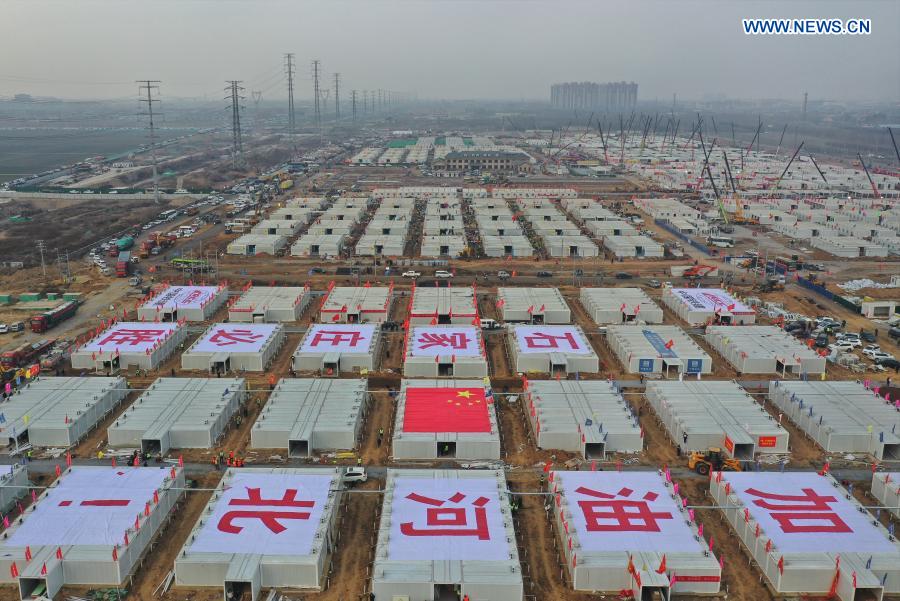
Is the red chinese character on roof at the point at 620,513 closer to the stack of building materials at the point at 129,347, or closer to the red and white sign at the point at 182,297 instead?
the stack of building materials at the point at 129,347

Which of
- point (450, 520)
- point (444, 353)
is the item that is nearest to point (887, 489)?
point (450, 520)

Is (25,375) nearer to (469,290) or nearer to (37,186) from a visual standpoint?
(469,290)

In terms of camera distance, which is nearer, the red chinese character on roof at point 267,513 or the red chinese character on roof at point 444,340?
the red chinese character on roof at point 267,513

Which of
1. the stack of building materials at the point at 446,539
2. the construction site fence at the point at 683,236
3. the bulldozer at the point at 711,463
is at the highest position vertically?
the construction site fence at the point at 683,236

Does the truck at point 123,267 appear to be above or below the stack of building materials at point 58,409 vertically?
above

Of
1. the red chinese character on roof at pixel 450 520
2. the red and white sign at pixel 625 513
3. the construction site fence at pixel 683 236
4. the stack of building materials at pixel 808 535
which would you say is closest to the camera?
the stack of building materials at pixel 808 535

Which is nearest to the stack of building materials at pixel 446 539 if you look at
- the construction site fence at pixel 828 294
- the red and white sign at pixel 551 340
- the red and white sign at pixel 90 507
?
the red and white sign at pixel 90 507

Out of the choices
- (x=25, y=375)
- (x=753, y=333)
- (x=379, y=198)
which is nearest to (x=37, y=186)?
(x=379, y=198)
